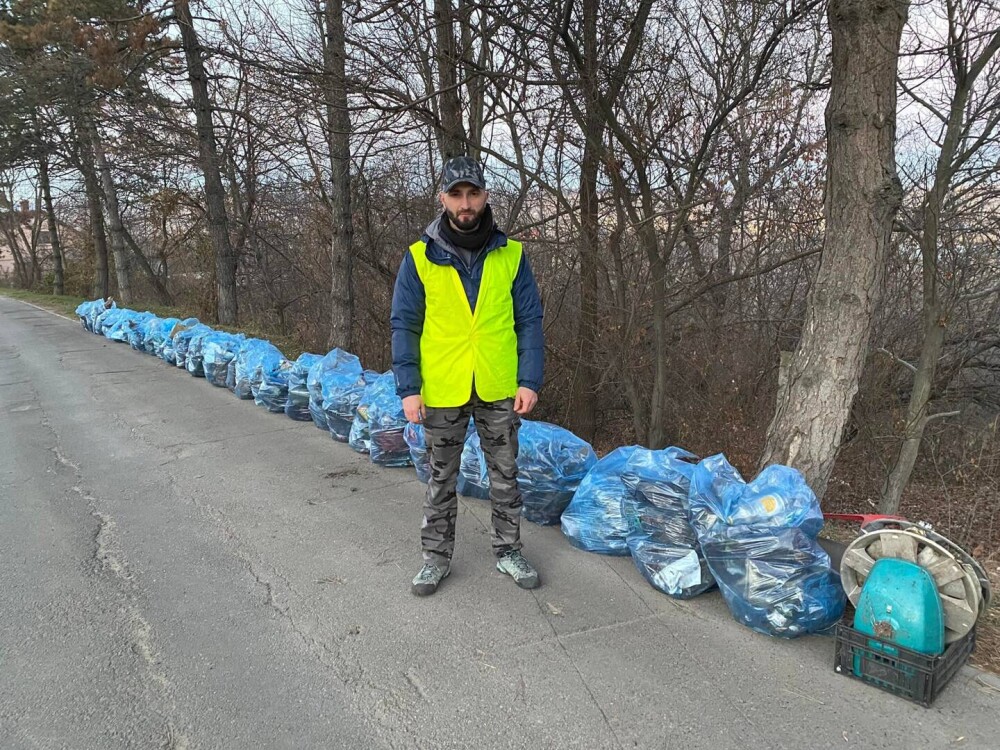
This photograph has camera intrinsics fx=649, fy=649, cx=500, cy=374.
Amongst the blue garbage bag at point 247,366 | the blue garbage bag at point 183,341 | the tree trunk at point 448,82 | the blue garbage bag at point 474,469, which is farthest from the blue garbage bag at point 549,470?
the blue garbage bag at point 183,341

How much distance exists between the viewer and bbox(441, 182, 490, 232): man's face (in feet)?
9.90

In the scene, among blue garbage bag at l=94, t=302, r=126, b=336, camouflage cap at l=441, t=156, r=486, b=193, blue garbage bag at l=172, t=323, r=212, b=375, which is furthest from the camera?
blue garbage bag at l=94, t=302, r=126, b=336

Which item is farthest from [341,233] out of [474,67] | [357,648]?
[357,648]

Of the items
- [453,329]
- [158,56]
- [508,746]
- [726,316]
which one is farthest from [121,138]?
[508,746]

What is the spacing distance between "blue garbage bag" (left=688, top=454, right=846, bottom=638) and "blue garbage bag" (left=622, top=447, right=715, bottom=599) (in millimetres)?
176

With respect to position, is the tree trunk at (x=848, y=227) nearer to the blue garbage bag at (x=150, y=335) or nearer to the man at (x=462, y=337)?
the man at (x=462, y=337)

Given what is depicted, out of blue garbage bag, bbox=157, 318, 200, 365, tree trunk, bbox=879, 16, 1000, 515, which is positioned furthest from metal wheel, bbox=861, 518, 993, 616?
blue garbage bag, bbox=157, 318, 200, 365

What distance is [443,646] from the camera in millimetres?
2777

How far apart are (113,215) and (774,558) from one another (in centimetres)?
1982

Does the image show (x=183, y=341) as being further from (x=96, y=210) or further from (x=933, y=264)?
(x=96, y=210)

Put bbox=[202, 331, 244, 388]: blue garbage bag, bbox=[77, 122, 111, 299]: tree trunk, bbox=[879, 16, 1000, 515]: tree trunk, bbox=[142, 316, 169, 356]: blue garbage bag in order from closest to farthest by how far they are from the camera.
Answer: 1. bbox=[879, 16, 1000, 515]: tree trunk
2. bbox=[202, 331, 244, 388]: blue garbage bag
3. bbox=[142, 316, 169, 356]: blue garbage bag
4. bbox=[77, 122, 111, 299]: tree trunk

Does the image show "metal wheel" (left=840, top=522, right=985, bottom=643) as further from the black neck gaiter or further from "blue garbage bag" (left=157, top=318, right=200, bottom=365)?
"blue garbage bag" (left=157, top=318, right=200, bottom=365)

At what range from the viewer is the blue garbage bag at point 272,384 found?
271 inches

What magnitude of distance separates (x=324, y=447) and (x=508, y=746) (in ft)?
12.7
